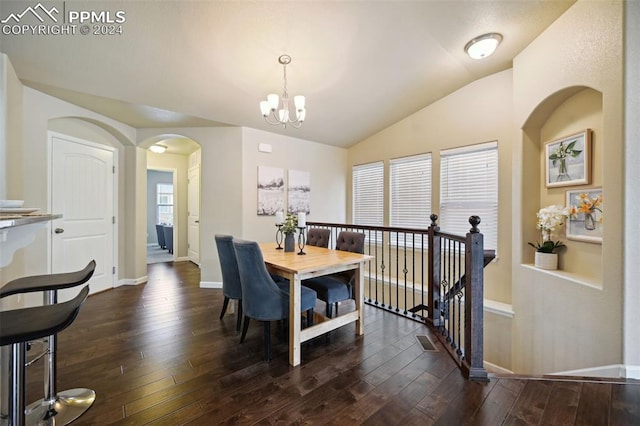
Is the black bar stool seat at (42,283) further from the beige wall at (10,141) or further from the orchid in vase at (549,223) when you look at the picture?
the orchid in vase at (549,223)

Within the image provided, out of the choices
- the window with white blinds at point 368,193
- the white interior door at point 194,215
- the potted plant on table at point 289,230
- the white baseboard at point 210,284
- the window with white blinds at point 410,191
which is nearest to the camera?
the potted plant on table at point 289,230

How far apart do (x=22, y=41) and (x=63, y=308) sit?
2654 mm

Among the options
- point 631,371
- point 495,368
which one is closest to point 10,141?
point 631,371

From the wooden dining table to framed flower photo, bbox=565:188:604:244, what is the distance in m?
2.06

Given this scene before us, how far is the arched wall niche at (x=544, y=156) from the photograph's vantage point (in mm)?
Answer: 2340

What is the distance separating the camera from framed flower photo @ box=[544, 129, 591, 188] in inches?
93.8

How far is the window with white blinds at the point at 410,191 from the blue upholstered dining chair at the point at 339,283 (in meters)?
1.67

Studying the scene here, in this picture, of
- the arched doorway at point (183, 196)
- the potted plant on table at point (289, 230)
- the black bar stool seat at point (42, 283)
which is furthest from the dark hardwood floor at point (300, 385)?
the arched doorway at point (183, 196)

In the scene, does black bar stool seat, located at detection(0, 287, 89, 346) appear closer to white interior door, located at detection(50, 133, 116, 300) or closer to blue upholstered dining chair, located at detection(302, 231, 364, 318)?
blue upholstered dining chair, located at detection(302, 231, 364, 318)

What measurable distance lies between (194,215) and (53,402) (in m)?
4.89

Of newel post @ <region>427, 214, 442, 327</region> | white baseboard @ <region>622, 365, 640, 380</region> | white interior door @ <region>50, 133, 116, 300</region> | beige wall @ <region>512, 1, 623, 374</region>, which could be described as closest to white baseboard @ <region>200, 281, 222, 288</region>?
white interior door @ <region>50, 133, 116, 300</region>

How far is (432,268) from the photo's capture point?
2744 mm

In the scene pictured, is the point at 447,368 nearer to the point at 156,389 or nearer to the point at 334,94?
the point at 156,389

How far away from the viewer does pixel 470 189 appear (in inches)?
149
